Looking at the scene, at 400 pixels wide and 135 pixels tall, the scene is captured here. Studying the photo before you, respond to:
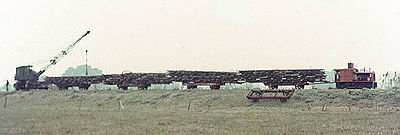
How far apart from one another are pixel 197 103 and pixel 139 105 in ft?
18.1

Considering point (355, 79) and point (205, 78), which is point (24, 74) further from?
point (355, 79)

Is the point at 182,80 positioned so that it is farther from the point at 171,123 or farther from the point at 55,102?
the point at 171,123

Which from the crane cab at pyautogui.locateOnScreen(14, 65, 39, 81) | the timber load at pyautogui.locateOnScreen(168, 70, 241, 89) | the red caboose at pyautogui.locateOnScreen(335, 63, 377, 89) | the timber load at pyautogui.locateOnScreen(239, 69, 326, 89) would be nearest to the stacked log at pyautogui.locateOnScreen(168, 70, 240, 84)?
the timber load at pyautogui.locateOnScreen(168, 70, 241, 89)

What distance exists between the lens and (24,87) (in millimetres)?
56844

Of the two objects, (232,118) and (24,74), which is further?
(24,74)

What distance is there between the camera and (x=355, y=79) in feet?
132

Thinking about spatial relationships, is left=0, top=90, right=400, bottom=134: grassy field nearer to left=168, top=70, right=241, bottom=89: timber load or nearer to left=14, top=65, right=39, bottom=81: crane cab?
left=168, top=70, right=241, bottom=89: timber load

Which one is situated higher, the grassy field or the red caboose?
the red caboose

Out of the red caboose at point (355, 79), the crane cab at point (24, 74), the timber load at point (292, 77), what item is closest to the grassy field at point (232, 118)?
the red caboose at point (355, 79)

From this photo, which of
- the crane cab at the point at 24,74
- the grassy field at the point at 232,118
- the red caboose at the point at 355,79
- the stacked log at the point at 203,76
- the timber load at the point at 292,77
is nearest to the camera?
the grassy field at the point at 232,118

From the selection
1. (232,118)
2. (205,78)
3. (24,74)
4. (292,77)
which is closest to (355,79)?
(292,77)

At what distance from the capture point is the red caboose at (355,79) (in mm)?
39812

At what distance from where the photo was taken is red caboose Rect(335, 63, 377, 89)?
131ft

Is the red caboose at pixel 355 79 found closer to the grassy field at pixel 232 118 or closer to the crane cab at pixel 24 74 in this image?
the grassy field at pixel 232 118
